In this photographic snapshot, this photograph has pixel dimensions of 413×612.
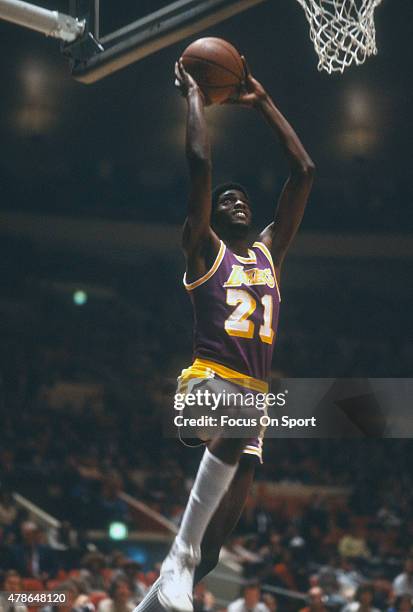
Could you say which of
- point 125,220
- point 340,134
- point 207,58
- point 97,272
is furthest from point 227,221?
point 97,272

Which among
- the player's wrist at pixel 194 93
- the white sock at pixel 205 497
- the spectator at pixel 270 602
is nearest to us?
the white sock at pixel 205 497

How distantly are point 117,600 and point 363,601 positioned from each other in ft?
7.86

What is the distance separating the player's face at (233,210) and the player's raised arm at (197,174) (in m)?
0.31

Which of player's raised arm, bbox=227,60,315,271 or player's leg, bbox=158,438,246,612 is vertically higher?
player's raised arm, bbox=227,60,315,271

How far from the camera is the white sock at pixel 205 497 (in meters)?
4.55

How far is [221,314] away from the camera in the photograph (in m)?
4.86

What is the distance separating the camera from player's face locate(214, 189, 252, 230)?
5113 millimetres

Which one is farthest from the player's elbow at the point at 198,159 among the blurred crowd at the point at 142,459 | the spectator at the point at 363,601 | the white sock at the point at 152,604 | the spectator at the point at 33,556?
the spectator at the point at 33,556

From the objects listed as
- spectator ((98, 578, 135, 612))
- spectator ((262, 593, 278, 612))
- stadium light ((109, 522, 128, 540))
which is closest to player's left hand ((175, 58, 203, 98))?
spectator ((98, 578, 135, 612))

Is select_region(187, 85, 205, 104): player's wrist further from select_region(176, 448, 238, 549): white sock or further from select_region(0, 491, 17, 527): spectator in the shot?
select_region(0, 491, 17, 527): spectator

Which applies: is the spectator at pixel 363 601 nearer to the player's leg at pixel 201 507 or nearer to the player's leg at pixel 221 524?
the player's leg at pixel 221 524

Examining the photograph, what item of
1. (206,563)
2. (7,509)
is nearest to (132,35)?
(206,563)

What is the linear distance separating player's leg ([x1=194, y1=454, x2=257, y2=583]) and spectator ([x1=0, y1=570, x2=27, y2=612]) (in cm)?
363

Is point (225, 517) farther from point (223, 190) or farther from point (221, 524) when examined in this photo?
point (223, 190)
